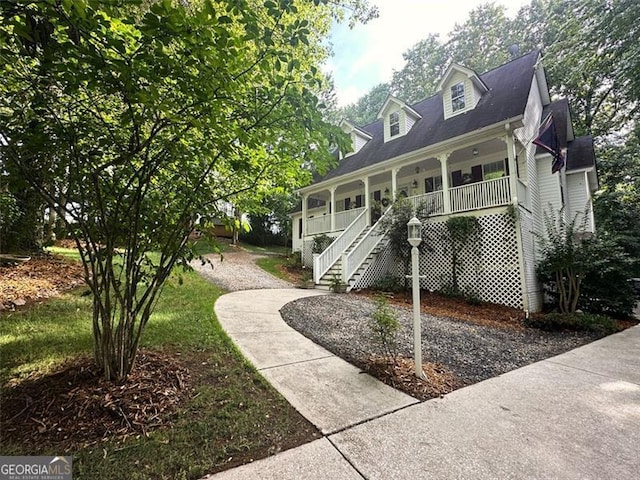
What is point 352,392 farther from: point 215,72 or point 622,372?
point 622,372

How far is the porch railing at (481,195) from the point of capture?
8.21 m

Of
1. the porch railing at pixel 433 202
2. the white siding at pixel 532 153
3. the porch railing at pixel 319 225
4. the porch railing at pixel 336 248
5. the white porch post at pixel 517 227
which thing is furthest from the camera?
the porch railing at pixel 319 225

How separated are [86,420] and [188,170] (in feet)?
6.88

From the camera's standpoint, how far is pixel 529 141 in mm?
9477

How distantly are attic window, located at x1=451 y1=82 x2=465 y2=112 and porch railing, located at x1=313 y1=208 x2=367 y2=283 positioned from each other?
5359 mm

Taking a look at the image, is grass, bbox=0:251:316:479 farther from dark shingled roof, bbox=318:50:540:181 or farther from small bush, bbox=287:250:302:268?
small bush, bbox=287:250:302:268

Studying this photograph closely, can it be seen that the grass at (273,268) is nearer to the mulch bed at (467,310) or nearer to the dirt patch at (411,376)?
the mulch bed at (467,310)

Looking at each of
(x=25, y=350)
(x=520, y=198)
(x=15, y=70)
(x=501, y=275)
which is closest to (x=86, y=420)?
(x=25, y=350)

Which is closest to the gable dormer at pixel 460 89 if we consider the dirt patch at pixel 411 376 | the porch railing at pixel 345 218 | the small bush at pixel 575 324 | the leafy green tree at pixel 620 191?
the porch railing at pixel 345 218

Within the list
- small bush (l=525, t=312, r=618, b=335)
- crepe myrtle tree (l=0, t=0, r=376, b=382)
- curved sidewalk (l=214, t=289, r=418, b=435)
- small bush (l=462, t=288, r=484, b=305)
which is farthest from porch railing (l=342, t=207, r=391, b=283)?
crepe myrtle tree (l=0, t=0, r=376, b=382)

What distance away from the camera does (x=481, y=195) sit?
869 centimetres

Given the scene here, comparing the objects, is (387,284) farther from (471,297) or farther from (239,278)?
(239,278)

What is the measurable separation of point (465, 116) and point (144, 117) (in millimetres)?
11161

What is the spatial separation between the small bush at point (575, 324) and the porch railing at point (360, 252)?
500 centimetres
